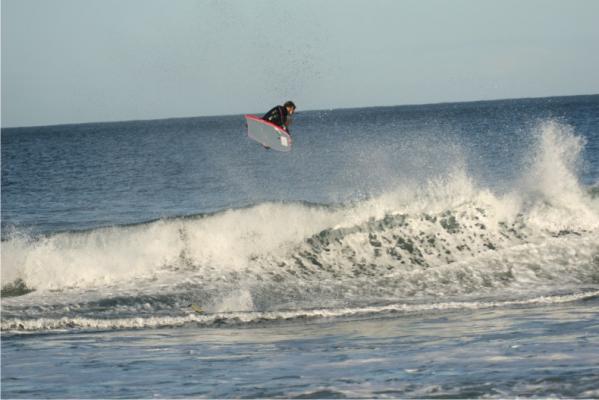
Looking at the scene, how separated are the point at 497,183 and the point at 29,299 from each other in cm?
2115

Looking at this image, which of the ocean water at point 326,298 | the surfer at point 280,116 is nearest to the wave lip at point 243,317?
the ocean water at point 326,298

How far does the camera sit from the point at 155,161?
6550cm

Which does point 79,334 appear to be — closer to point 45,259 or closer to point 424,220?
point 45,259

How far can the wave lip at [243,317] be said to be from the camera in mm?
14117

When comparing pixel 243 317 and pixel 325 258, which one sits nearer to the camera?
pixel 243 317

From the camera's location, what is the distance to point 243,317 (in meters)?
14.4

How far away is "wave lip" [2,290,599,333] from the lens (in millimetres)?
14117

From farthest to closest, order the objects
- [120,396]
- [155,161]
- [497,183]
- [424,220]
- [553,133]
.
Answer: [155,161] → [497,183] → [553,133] → [424,220] → [120,396]

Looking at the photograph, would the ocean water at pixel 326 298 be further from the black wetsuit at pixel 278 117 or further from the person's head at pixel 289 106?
the person's head at pixel 289 106

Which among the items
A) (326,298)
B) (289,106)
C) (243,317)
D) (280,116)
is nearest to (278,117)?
(280,116)

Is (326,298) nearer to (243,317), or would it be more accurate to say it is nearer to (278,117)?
(243,317)

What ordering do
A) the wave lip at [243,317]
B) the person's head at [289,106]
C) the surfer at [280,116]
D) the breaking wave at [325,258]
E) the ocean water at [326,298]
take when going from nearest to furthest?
1. the ocean water at [326,298]
2. the wave lip at [243,317]
3. the breaking wave at [325,258]
4. the person's head at [289,106]
5. the surfer at [280,116]

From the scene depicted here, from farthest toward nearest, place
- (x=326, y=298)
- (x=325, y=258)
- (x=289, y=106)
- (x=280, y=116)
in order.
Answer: (x=280, y=116) < (x=289, y=106) < (x=325, y=258) < (x=326, y=298)

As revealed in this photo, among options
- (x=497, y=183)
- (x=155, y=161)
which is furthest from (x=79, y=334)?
(x=155, y=161)
